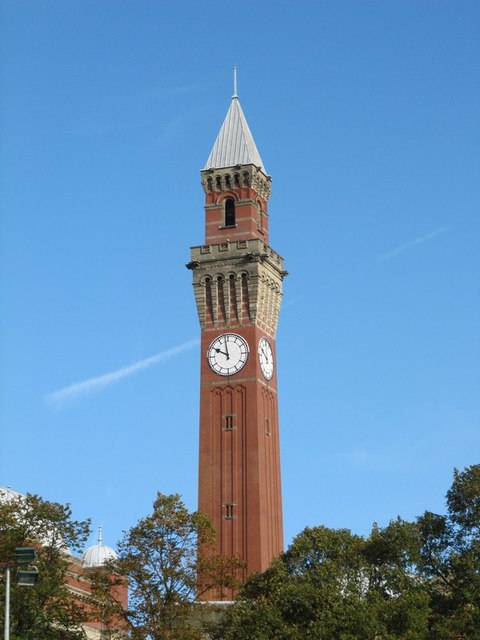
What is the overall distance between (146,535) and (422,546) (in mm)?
16896

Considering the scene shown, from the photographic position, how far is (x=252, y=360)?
11069 cm

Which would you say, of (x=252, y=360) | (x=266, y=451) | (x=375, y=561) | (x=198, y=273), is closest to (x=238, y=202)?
(x=198, y=273)

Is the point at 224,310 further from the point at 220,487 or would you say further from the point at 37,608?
the point at 37,608

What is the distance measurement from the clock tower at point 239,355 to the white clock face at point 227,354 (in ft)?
0.29

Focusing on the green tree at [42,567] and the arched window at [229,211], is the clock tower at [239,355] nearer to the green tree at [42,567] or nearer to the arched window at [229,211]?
the arched window at [229,211]

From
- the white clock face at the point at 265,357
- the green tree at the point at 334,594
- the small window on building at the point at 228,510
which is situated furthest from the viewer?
the white clock face at the point at 265,357

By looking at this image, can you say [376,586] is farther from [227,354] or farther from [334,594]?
[227,354]

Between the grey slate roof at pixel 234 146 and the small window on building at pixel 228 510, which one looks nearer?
the small window on building at pixel 228 510

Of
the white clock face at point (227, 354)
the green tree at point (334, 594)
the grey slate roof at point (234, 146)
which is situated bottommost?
the green tree at point (334, 594)

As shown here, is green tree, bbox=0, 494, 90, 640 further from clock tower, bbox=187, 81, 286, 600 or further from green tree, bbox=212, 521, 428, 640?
clock tower, bbox=187, 81, 286, 600

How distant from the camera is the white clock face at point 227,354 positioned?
111 meters

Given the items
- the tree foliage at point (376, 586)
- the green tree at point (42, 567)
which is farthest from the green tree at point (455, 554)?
the green tree at point (42, 567)

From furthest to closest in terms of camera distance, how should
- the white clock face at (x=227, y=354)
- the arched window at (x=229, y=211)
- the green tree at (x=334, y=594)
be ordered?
the arched window at (x=229, y=211)
the white clock face at (x=227, y=354)
the green tree at (x=334, y=594)

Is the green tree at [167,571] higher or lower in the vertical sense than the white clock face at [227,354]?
lower
